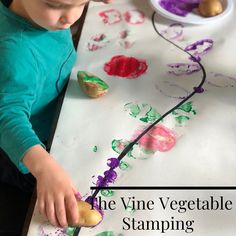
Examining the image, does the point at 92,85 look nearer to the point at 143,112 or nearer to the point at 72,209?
the point at 143,112

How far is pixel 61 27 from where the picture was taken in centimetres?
66

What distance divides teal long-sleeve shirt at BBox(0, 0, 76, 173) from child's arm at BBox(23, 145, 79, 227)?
36mm

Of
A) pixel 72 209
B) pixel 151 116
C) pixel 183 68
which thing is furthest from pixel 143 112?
pixel 72 209

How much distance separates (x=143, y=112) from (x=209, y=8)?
27 cm

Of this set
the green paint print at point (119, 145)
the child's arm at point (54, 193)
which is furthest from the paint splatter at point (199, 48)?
the child's arm at point (54, 193)

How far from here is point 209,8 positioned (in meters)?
0.87

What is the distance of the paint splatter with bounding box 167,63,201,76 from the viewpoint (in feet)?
2.57

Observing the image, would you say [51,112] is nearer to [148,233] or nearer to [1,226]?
[1,226]

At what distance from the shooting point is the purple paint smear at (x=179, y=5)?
89 centimetres

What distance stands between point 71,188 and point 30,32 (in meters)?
0.24

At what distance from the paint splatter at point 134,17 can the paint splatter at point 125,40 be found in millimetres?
33

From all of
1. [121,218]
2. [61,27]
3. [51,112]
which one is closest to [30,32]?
[61,27]

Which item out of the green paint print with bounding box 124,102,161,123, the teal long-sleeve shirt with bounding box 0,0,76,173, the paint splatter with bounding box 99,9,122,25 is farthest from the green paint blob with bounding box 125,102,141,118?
the paint splatter with bounding box 99,9,122,25

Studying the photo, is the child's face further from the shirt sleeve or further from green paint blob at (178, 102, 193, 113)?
green paint blob at (178, 102, 193, 113)
